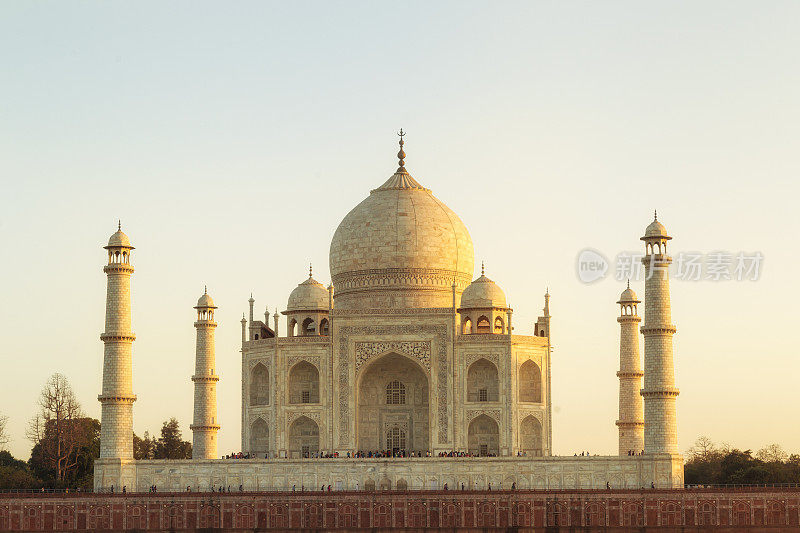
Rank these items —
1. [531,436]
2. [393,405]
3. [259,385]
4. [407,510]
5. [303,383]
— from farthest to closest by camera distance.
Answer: [259,385] < [393,405] < [303,383] < [531,436] < [407,510]

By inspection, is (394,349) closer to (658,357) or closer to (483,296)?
(483,296)

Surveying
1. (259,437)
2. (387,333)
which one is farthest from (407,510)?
(259,437)

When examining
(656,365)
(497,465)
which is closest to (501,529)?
(497,465)

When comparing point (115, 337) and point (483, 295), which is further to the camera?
point (483, 295)

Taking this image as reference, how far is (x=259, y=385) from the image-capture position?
149ft

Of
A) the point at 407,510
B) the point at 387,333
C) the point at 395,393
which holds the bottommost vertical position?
the point at 407,510

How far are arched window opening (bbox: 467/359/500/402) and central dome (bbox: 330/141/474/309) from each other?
3751 millimetres

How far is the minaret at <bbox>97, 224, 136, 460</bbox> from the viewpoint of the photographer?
132ft

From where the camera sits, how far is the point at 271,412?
44.1 m

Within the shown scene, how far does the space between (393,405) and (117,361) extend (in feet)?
31.0

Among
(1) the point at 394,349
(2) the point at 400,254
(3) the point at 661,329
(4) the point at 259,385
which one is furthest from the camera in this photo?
(2) the point at 400,254

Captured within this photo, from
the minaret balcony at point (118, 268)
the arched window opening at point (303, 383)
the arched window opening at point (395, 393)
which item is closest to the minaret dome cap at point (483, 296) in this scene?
the arched window opening at point (395, 393)

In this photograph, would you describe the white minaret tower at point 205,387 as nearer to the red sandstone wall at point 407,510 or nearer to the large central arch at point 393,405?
the large central arch at point 393,405

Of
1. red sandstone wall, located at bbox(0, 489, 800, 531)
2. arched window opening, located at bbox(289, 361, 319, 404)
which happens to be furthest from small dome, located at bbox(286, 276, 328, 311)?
red sandstone wall, located at bbox(0, 489, 800, 531)
